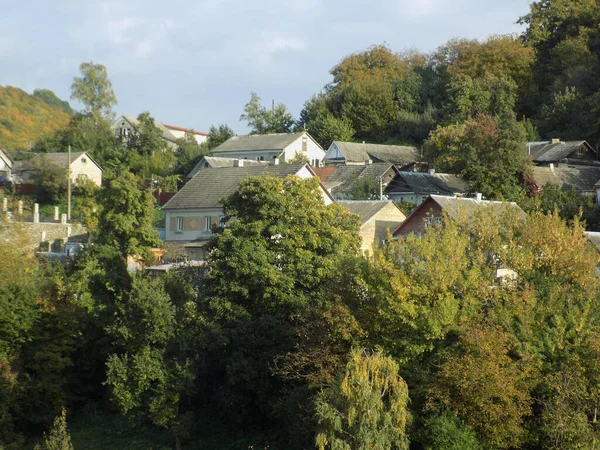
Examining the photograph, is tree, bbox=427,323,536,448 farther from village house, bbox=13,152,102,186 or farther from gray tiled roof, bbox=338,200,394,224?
village house, bbox=13,152,102,186

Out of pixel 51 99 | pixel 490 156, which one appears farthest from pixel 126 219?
pixel 51 99

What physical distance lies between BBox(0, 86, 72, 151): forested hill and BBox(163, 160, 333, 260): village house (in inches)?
2056

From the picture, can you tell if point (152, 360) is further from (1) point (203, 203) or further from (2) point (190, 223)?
(2) point (190, 223)

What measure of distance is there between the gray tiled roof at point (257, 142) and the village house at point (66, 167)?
31.0 feet

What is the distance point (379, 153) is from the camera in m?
61.6

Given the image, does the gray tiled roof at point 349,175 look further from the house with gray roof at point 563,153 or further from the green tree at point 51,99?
the green tree at point 51,99

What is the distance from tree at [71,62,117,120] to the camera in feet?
253

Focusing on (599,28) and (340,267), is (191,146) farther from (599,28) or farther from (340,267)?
(340,267)

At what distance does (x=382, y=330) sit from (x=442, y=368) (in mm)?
2090

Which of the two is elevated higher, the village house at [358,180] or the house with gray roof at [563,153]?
the house with gray roof at [563,153]

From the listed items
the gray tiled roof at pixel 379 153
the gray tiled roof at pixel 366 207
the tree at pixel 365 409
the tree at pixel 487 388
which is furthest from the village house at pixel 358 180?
the tree at pixel 365 409

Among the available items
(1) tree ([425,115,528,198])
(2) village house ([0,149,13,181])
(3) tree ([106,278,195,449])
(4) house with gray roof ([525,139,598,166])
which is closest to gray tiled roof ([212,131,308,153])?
(2) village house ([0,149,13,181])

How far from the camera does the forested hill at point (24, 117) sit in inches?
3784

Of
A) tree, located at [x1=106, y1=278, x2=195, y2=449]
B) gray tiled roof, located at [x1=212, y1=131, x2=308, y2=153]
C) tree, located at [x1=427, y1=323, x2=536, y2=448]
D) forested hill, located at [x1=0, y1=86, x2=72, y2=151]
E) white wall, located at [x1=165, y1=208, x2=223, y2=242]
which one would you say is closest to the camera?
tree, located at [x1=427, y1=323, x2=536, y2=448]
